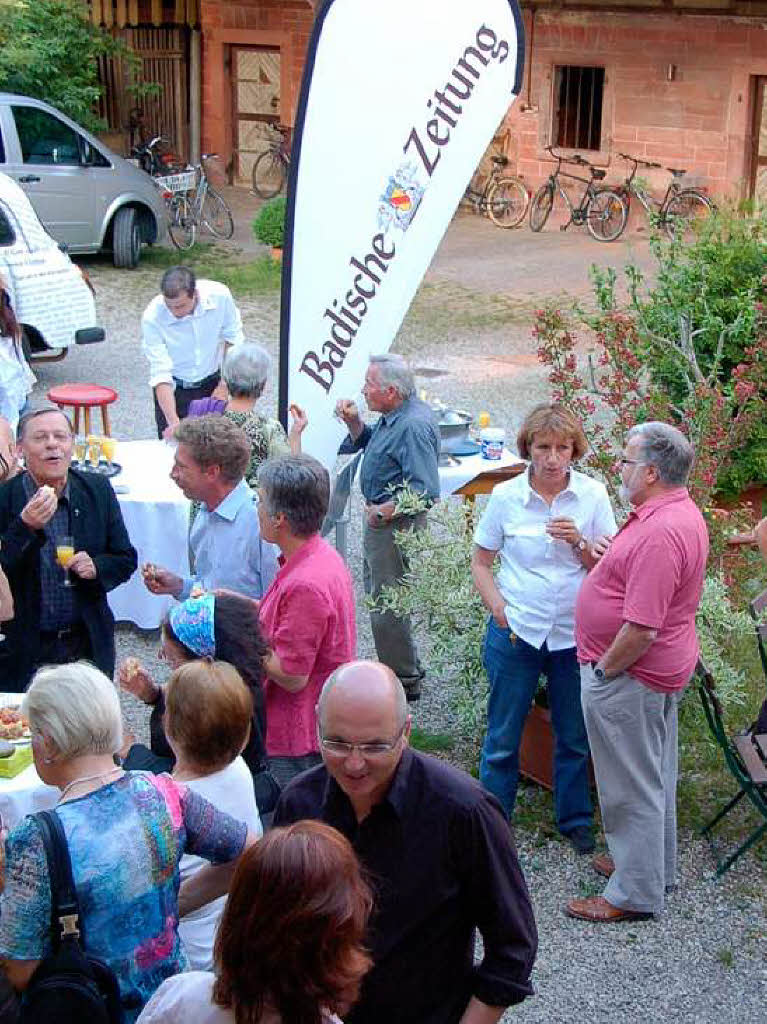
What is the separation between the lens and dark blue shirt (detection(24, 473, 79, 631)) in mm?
5016

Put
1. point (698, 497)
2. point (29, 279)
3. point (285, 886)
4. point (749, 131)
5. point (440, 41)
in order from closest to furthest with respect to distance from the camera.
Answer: point (285, 886) < point (698, 497) < point (440, 41) < point (29, 279) < point (749, 131)

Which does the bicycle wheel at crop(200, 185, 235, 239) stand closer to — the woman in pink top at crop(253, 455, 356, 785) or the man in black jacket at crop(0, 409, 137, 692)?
the man in black jacket at crop(0, 409, 137, 692)

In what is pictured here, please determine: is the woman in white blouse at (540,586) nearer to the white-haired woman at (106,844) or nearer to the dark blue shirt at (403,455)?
the dark blue shirt at (403,455)

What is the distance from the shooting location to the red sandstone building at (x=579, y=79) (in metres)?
18.0

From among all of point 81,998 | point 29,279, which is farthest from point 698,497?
point 29,279

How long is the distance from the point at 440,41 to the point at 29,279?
5572 mm

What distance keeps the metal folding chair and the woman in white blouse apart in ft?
1.50

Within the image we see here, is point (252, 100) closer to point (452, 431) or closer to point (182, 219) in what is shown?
point (182, 219)

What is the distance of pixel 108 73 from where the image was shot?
72.4 ft

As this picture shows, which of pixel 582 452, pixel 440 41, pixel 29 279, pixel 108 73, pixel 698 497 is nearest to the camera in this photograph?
pixel 582 452

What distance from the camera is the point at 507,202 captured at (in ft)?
65.2

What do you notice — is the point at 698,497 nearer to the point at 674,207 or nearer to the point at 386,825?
the point at 386,825

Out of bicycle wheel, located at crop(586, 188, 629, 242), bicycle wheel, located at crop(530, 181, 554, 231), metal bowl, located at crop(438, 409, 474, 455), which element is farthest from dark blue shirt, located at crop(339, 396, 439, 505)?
bicycle wheel, located at crop(530, 181, 554, 231)

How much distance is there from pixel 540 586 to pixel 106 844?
2435 mm
